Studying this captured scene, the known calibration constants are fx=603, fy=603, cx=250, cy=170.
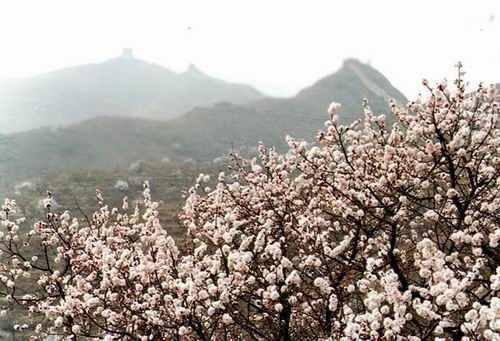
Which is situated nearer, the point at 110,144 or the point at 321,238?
the point at 321,238

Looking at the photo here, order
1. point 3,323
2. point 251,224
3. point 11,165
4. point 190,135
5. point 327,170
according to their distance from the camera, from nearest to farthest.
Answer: point 327,170 < point 251,224 < point 3,323 < point 11,165 < point 190,135

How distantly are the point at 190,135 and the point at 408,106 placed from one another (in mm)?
175743

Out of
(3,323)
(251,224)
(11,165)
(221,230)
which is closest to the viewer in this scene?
(221,230)

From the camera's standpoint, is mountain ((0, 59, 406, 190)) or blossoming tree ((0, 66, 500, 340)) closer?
blossoming tree ((0, 66, 500, 340))

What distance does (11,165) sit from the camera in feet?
425

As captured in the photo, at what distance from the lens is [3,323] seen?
156 feet

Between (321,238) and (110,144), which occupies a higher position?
(110,144)

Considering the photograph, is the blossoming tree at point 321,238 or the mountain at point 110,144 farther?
the mountain at point 110,144

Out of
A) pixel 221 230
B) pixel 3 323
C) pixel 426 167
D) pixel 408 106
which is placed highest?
pixel 408 106

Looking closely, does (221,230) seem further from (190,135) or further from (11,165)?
(190,135)

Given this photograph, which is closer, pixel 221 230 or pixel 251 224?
pixel 221 230

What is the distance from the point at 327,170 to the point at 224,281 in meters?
3.73

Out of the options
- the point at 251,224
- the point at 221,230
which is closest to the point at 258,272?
the point at 221,230

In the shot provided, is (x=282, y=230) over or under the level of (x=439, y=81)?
under
